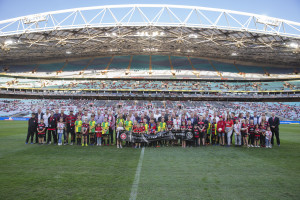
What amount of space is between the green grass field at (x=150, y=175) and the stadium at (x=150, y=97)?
3 centimetres

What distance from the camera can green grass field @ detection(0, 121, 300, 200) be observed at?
173 inches

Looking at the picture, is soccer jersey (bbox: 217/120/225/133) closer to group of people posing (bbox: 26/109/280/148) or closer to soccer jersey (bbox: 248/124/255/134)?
group of people posing (bbox: 26/109/280/148)

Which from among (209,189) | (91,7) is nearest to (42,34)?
(91,7)

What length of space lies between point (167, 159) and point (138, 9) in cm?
2478

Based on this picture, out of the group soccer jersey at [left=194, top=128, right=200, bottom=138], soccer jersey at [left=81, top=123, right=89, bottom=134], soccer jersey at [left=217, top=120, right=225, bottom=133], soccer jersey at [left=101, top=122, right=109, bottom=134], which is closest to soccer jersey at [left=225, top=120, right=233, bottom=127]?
soccer jersey at [left=217, top=120, right=225, bottom=133]

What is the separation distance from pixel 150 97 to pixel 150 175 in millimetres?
37603

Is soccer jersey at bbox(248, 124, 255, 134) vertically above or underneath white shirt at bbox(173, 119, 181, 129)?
underneath

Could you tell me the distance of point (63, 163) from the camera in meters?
6.78

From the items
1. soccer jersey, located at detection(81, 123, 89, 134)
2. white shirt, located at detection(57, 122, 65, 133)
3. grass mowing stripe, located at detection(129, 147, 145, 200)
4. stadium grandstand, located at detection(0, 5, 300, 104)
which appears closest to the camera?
grass mowing stripe, located at detection(129, 147, 145, 200)

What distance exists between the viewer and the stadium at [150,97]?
504cm

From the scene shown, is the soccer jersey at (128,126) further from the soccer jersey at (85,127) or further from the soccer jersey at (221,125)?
the soccer jersey at (221,125)

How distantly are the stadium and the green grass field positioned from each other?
32 mm

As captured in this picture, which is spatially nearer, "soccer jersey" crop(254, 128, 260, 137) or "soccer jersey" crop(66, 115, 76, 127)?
"soccer jersey" crop(254, 128, 260, 137)

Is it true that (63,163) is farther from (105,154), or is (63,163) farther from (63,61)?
(63,61)
